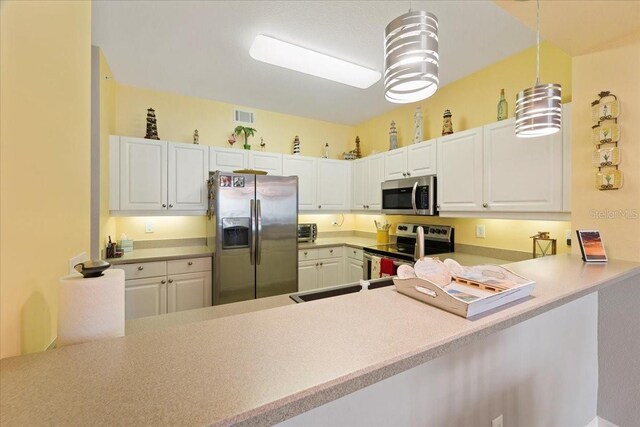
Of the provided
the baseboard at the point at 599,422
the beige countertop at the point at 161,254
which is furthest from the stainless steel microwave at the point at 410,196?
the beige countertop at the point at 161,254

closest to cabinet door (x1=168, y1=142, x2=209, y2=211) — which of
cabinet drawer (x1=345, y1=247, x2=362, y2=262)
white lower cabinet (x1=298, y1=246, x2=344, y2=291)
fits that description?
white lower cabinet (x1=298, y1=246, x2=344, y2=291)

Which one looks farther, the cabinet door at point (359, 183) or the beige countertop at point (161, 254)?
the cabinet door at point (359, 183)

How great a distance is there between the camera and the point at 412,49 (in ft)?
3.14

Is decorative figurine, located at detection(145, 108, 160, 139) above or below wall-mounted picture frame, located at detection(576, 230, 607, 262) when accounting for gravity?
above

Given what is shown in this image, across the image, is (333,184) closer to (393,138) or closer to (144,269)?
(393,138)

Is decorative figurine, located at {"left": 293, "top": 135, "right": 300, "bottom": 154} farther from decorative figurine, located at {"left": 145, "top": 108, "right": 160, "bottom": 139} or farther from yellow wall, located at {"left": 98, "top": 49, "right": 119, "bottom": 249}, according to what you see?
yellow wall, located at {"left": 98, "top": 49, "right": 119, "bottom": 249}

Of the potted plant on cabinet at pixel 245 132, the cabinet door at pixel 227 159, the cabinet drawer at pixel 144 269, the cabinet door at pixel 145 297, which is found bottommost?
the cabinet door at pixel 145 297

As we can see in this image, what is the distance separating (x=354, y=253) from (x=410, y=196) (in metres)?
1.14

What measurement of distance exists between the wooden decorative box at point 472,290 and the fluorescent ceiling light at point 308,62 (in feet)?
7.26

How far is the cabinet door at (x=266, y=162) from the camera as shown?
141 inches

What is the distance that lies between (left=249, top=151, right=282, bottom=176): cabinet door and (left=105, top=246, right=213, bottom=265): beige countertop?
4.07 ft

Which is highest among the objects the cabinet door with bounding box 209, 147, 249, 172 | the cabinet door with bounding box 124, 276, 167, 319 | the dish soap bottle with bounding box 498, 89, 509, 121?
the dish soap bottle with bounding box 498, 89, 509, 121

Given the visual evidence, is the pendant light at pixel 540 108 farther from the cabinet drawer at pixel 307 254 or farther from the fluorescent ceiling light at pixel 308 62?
the cabinet drawer at pixel 307 254

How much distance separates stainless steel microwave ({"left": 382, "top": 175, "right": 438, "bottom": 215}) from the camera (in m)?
2.90
